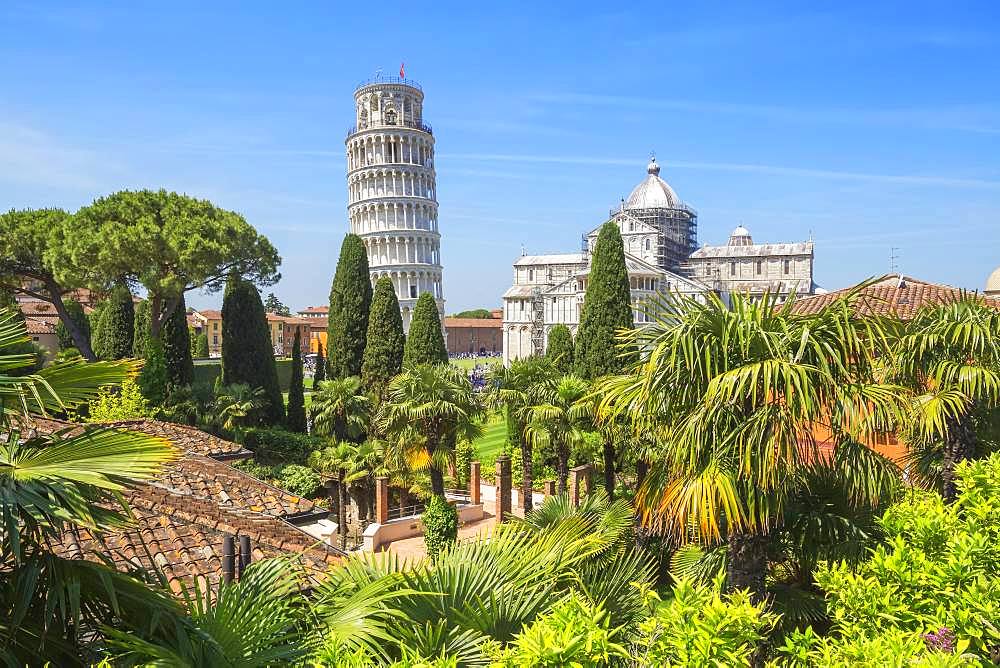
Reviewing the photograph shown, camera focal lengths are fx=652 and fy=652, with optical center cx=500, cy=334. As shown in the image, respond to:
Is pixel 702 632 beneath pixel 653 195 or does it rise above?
beneath

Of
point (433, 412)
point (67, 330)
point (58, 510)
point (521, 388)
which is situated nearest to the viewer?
point (58, 510)

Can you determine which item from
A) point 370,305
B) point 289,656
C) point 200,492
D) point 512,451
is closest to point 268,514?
point 200,492

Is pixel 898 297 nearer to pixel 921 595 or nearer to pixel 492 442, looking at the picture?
pixel 921 595

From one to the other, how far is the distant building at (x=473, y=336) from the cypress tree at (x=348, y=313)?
85.3 metres

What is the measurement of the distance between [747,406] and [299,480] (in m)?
19.7

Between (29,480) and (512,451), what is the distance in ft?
85.2

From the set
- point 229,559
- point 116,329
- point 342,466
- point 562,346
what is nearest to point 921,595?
point 229,559

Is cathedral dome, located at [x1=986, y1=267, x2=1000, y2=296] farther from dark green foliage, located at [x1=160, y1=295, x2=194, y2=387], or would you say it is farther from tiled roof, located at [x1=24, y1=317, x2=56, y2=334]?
tiled roof, located at [x1=24, y1=317, x2=56, y2=334]

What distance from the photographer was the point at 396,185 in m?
68.0

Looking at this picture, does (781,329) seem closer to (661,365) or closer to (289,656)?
(661,365)

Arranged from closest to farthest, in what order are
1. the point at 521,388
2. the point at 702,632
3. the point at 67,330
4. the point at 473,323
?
the point at 702,632 → the point at 521,388 → the point at 67,330 → the point at 473,323

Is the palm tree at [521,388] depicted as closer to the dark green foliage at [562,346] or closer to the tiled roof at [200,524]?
the tiled roof at [200,524]

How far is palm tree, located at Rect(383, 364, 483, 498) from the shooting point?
60.6 feet

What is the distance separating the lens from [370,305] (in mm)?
33938
